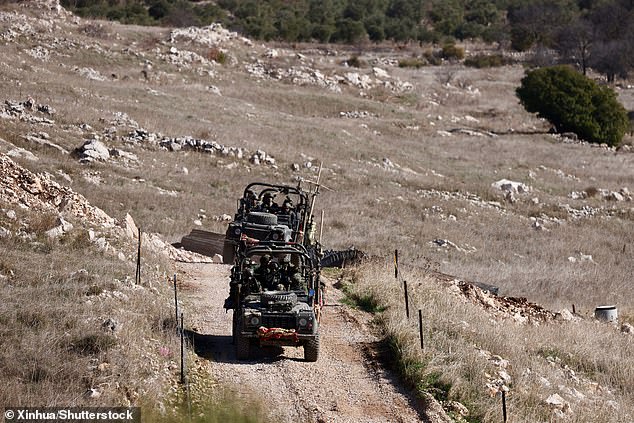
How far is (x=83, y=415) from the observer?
27.5 feet

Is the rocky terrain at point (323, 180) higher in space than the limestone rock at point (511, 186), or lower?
higher

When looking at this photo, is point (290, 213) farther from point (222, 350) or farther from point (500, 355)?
point (500, 355)

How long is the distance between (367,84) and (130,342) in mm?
50670

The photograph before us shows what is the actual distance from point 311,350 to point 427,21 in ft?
316

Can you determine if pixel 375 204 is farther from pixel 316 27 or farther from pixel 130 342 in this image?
pixel 316 27

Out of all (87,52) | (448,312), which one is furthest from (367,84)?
(448,312)

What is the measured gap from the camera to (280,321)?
11562 millimetres

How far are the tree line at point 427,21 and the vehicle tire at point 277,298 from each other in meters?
67.8

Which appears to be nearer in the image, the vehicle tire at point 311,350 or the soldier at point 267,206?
the vehicle tire at point 311,350

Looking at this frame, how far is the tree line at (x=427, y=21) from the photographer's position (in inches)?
3078

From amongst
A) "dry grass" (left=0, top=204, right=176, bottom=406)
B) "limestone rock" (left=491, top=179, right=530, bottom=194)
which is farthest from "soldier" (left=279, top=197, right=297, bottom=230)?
"limestone rock" (left=491, top=179, right=530, bottom=194)

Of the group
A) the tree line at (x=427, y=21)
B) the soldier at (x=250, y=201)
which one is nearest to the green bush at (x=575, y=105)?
the tree line at (x=427, y=21)

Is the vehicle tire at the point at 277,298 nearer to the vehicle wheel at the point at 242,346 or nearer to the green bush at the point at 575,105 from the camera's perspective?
the vehicle wheel at the point at 242,346

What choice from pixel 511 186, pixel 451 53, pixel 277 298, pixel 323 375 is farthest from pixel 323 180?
pixel 451 53
